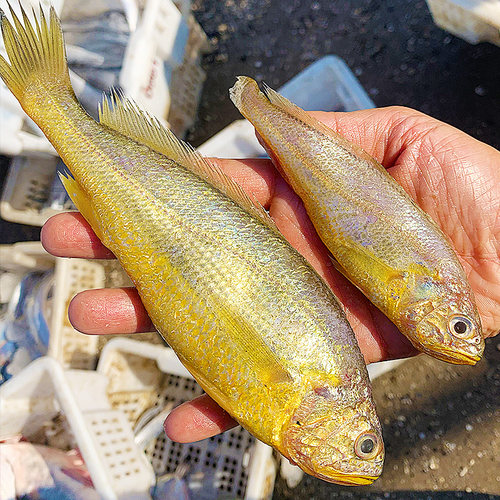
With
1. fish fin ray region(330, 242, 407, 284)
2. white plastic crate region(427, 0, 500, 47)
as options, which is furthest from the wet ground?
fish fin ray region(330, 242, 407, 284)

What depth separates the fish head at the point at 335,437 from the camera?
173cm

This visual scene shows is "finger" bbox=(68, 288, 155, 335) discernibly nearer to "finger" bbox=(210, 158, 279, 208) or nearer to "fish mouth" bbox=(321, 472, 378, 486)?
"finger" bbox=(210, 158, 279, 208)

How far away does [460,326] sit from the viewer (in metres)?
1.96

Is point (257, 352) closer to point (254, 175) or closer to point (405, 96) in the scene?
point (254, 175)

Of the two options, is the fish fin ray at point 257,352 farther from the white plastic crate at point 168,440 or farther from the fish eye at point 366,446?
the white plastic crate at point 168,440

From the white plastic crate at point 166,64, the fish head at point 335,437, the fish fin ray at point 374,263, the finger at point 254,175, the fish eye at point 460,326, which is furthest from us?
the white plastic crate at point 166,64

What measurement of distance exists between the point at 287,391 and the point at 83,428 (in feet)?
5.15

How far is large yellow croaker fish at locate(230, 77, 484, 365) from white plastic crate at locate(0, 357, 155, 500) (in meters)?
1.77

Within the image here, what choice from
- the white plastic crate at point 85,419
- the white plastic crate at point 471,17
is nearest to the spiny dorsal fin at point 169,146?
the white plastic crate at point 85,419

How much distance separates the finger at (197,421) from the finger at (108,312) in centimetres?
48

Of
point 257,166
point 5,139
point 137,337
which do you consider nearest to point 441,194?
point 257,166

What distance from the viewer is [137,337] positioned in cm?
395

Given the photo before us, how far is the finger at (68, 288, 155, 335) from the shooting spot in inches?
94.2

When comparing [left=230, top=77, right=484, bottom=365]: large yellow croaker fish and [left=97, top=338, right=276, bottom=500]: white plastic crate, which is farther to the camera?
[left=97, top=338, right=276, bottom=500]: white plastic crate
